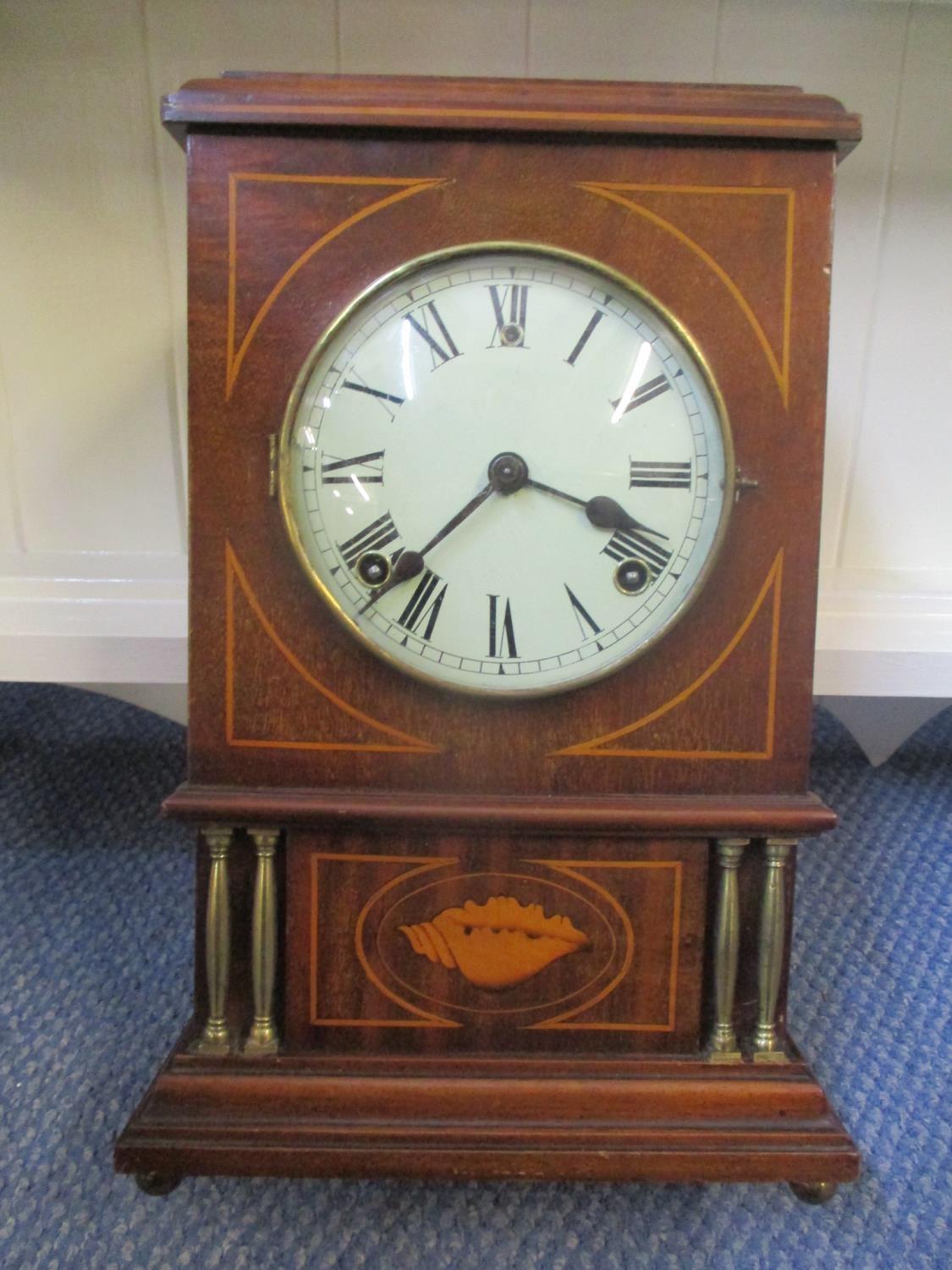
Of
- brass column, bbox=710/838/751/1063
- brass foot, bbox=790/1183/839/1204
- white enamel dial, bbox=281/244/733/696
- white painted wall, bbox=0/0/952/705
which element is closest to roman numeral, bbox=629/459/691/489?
white enamel dial, bbox=281/244/733/696

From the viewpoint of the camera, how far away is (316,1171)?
Result: 22.5 inches

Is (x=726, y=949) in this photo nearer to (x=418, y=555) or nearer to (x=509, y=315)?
(x=418, y=555)

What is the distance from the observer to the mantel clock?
57 cm

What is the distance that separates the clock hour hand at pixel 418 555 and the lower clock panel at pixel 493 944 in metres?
0.16

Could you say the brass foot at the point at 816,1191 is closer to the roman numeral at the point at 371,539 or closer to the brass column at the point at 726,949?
the brass column at the point at 726,949

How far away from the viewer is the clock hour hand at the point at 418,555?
0.59 metres

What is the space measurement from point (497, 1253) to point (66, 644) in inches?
22.9

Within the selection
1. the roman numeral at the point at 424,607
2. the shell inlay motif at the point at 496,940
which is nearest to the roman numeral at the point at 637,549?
the roman numeral at the point at 424,607

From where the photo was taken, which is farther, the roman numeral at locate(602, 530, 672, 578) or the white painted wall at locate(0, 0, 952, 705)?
the white painted wall at locate(0, 0, 952, 705)

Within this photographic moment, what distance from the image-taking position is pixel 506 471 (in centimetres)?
58

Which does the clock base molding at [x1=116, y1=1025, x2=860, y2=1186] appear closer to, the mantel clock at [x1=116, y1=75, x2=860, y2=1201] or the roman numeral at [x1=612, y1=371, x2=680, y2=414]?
the mantel clock at [x1=116, y1=75, x2=860, y2=1201]

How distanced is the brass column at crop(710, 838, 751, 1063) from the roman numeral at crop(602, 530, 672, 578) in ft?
0.58

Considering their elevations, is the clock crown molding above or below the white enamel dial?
above

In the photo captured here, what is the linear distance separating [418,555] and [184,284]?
405mm
